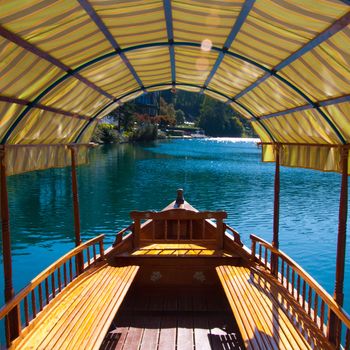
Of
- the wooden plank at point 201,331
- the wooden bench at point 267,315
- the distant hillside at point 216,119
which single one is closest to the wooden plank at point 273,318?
the wooden bench at point 267,315

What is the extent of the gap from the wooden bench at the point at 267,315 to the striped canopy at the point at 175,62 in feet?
8.45

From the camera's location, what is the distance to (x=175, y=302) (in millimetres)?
7863

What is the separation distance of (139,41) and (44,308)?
4.78 m

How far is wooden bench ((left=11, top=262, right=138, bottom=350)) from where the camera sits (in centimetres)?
512

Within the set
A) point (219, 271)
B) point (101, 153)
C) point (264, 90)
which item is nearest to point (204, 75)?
point (264, 90)

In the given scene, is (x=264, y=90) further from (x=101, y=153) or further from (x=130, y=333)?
(x=101, y=153)

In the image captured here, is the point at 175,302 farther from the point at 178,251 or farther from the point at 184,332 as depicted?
the point at 178,251

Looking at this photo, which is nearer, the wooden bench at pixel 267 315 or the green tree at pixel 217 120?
the wooden bench at pixel 267 315

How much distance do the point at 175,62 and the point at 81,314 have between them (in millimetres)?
5210

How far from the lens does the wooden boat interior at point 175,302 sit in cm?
534

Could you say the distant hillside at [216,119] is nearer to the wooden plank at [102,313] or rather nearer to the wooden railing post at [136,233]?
the wooden railing post at [136,233]

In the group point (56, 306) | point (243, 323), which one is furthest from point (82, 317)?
point (243, 323)

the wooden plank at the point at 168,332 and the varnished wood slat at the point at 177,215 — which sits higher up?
the varnished wood slat at the point at 177,215

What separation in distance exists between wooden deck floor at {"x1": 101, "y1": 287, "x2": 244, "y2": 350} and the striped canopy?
11.2 feet
